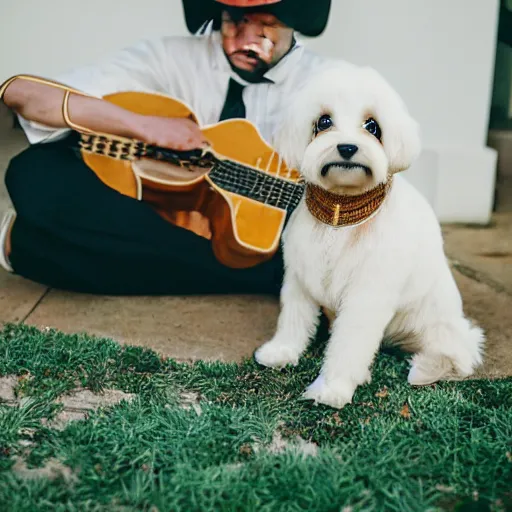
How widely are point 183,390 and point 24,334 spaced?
67 cm

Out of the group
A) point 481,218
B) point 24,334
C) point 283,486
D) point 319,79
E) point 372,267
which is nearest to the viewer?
point 283,486

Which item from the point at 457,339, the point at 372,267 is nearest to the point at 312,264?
the point at 372,267

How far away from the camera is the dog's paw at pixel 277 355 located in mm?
2266

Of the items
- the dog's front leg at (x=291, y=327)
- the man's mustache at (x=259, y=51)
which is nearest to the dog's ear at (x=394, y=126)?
Answer: the dog's front leg at (x=291, y=327)

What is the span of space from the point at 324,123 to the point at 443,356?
0.85m

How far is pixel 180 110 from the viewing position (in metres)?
2.73

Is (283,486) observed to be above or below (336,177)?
below

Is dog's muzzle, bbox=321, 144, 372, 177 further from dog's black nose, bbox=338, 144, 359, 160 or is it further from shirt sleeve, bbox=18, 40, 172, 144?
shirt sleeve, bbox=18, 40, 172, 144

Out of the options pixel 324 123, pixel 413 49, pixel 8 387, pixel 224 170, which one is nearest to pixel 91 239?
pixel 224 170

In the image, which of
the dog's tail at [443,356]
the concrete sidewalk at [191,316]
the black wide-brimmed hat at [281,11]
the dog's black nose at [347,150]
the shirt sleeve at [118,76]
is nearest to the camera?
the dog's black nose at [347,150]

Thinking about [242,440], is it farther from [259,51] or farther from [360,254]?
[259,51]

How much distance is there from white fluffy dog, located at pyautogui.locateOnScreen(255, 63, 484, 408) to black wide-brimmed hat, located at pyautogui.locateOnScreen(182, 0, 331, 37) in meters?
0.82

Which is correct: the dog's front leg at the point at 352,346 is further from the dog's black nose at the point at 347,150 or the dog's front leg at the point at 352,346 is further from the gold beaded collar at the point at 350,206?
the dog's black nose at the point at 347,150

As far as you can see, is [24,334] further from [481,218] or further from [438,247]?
[481,218]
